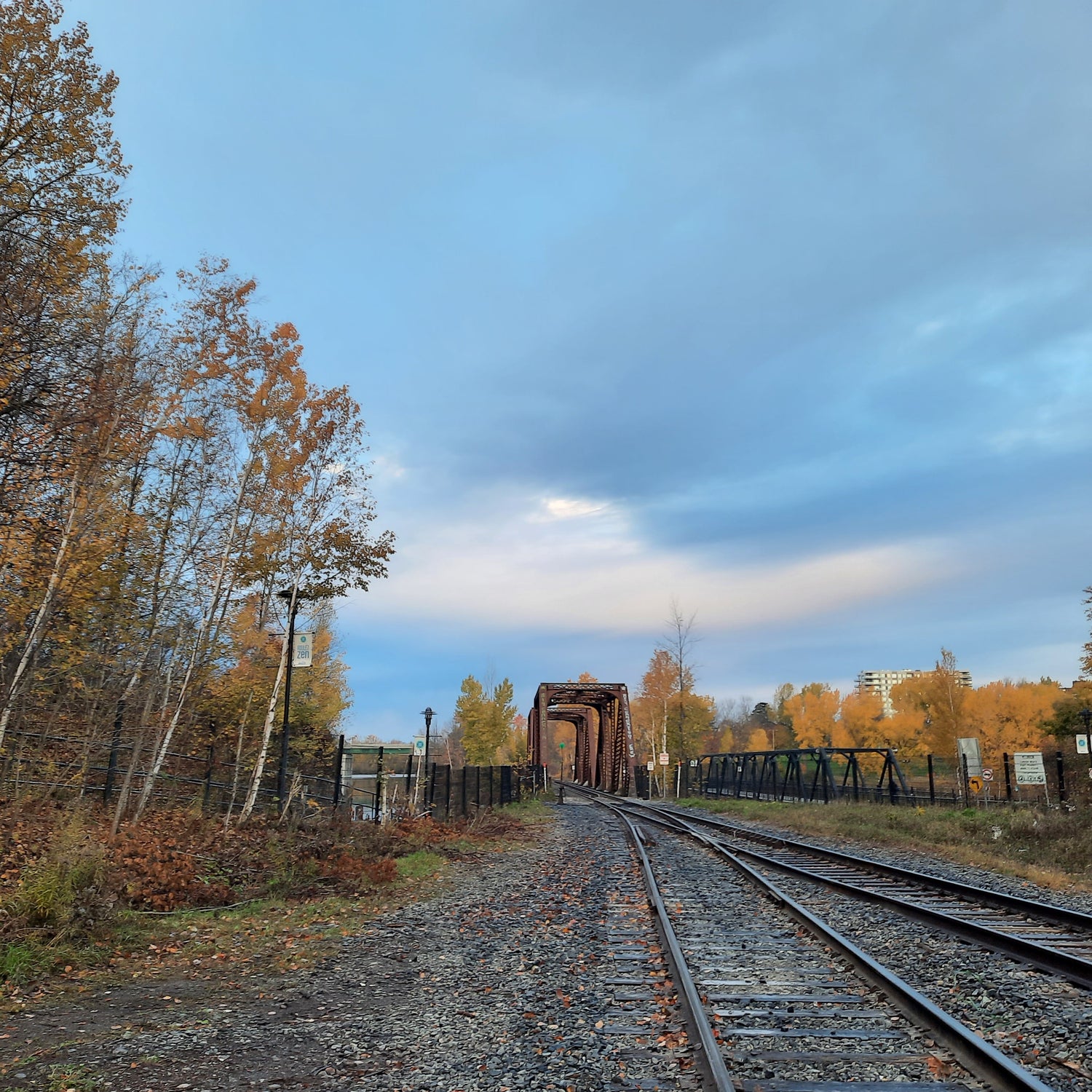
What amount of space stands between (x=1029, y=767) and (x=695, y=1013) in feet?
54.8

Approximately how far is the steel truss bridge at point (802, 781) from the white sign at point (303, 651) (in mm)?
16255

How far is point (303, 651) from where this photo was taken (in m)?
13.4

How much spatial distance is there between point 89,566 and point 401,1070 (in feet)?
34.0

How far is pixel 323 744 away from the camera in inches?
965

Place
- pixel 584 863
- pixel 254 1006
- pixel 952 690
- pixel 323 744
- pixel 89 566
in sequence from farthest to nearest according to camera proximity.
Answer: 1. pixel 952 690
2. pixel 323 744
3. pixel 584 863
4. pixel 89 566
5. pixel 254 1006

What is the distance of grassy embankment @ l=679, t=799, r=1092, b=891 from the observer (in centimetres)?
1188

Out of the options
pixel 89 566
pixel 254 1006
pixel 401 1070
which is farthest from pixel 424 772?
pixel 401 1070

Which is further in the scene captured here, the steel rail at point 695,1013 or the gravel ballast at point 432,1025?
the gravel ballast at point 432,1025

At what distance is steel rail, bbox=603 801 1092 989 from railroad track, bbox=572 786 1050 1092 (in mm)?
1180

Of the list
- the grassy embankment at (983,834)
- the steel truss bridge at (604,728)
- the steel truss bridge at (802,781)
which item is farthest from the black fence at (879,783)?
the steel truss bridge at (604,728)

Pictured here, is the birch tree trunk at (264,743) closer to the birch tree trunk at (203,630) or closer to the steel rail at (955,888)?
the birch tree trunk at (203,630)

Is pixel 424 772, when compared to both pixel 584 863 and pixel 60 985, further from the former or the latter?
pixel 60 985

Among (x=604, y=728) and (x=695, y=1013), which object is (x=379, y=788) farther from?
(x=604, y=728)

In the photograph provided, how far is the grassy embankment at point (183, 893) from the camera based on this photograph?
6.66m
